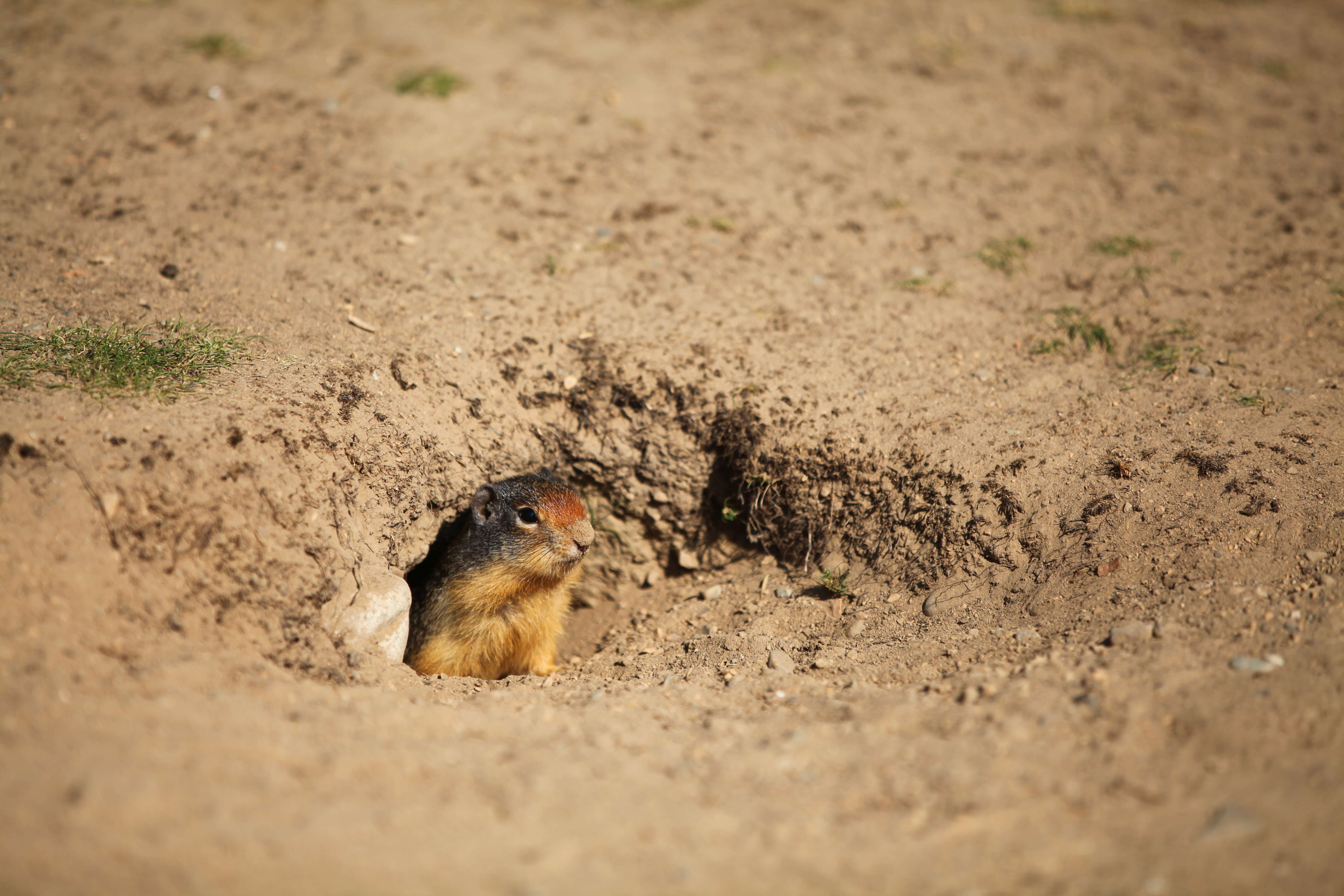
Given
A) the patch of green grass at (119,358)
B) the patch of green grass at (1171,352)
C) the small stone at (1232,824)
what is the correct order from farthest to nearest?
the patch of green grass at (1171,352) → the patch of green grass at (119,358) → the small stone at (1232,824)

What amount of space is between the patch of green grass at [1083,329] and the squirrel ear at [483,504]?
3.94 meters

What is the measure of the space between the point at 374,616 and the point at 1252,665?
13.1ft

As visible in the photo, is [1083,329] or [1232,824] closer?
[1232,824]

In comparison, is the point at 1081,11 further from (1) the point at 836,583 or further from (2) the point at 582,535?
(2) the point at 582,535

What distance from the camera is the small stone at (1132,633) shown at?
12.1 feet

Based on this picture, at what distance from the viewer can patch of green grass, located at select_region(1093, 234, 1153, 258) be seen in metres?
6.49

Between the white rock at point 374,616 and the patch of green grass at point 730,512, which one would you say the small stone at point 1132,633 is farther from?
the white rock at point 374,616

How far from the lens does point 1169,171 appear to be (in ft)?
24.3

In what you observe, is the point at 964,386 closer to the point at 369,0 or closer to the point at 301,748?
the point at 301,748

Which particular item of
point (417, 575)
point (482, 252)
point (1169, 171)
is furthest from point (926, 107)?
point (417, 575)

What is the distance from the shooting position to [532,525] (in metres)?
5.14

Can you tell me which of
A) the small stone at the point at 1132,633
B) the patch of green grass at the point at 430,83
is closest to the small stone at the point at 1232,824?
the small stone at the point at 1132,633

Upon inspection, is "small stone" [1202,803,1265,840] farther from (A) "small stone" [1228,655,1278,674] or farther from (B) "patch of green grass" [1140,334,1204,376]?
(B) "patch of green grass" [1140,334,1204,376]

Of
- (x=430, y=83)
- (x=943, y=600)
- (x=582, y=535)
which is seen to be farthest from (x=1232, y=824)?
(x=430, y=83)
